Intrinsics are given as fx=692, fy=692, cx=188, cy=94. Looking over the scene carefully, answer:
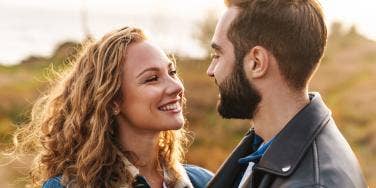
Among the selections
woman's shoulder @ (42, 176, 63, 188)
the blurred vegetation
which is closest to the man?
woman's shoulder @ (42, 176, 63, 188)

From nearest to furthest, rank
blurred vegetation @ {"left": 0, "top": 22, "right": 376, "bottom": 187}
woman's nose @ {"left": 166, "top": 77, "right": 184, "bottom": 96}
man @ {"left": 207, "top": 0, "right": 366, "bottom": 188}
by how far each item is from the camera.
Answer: man @ {"left": 207, "top": 0, "right": 366, "bottom": 188} → woman's nose @ {"left": 166, "top": 77, "right": 184, "bottom": 96} → blurred vegetation @ {"left": 0, "top": 22, "right": 376, "bottom": 187}

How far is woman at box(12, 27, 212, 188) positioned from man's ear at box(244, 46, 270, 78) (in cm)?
87

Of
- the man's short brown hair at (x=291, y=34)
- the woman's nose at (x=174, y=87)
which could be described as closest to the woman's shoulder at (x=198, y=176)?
the woman's nose at (x=174, y=87)

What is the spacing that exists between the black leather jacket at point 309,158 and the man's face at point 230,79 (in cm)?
26

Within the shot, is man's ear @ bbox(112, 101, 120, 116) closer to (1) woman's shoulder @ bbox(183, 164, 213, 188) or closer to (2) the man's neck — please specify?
(1) woman's shoulder @ bbox(183, 164, 213, 188)

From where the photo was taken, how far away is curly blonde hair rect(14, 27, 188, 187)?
396 cm

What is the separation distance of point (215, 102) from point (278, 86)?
15.6 meters

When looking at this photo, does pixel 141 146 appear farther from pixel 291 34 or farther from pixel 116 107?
pixel 291 34

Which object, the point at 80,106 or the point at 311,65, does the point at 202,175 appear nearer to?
the point at 80,106

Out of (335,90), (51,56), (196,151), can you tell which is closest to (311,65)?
(196,151)

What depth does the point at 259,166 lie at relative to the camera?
3.06 metres

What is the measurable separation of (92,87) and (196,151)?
11339mm

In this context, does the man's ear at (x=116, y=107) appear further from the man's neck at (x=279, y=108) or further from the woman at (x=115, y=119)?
the man's neck at (x=279, y=108)

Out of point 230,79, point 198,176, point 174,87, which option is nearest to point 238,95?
point 230,79
